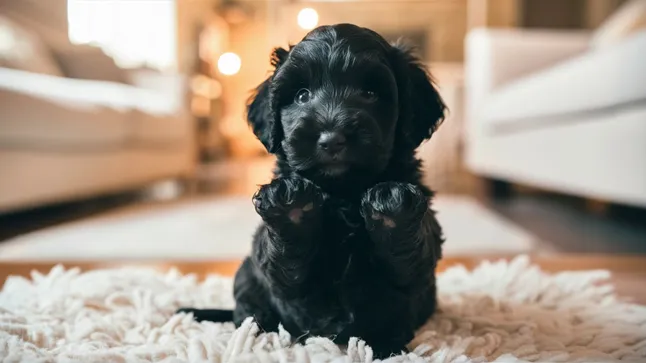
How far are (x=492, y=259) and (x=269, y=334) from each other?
3.53 feet

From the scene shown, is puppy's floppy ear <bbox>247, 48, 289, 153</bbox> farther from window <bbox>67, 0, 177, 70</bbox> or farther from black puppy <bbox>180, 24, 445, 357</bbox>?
window <bbox>67, 0, 177, 70</bbox>

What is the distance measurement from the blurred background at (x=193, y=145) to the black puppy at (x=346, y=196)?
5.5 inches

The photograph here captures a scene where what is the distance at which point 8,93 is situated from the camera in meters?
2.33

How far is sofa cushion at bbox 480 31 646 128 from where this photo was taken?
2021 millimetres

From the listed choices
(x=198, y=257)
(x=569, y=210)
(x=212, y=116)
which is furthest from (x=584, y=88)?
(x=212, y=116)

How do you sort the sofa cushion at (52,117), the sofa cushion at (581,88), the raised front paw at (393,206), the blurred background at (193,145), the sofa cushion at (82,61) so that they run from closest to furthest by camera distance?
the raised front paw at (393,206) → the sofa cushion at (581,88) → the blurred background at (193,145) → the sofa cushion at (52,117) → the sofa cushion at (82,61)

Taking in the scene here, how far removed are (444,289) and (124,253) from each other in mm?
1075

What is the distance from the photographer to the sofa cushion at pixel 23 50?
3.14m

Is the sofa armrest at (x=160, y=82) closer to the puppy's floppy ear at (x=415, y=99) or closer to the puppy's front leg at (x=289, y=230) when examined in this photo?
the puppy's floppy ear at (x=415, y=99)

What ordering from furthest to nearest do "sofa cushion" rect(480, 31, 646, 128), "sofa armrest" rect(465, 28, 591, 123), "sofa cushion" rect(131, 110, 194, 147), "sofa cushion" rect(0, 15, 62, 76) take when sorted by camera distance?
1. "sofa armrest" rect(465, 28, 591, 123)
2. "sofa cushion" rect(131, 110, 194, 147)
3. "sofa cushion" rect(0, 15, 62, 76)
4. "sofa cushion" rect(480, 31, 646, 128)

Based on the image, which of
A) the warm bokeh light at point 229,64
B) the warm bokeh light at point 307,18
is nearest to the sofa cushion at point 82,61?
the warm bokeh light at point 307,18

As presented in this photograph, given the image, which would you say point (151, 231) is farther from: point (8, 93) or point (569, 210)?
point (569, 210)

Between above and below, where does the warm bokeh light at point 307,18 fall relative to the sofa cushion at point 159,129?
above

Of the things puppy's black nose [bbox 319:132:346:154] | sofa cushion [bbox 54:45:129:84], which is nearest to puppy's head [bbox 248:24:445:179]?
puppy's black nose [bbox 319:132:346:154]
